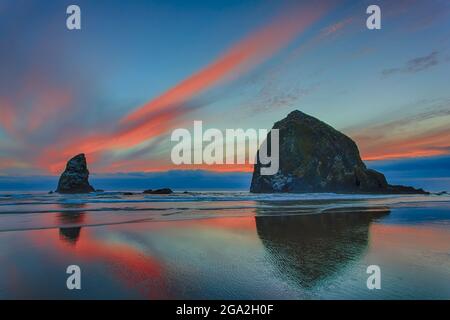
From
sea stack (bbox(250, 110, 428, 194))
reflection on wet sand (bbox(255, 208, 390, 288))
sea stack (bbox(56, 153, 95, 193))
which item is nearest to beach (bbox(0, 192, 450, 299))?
reflection on wet sand (bbox(255, 208, 390, 288))

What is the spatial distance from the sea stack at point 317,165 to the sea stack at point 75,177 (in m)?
45.1

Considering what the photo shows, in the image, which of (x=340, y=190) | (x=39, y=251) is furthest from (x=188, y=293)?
(x=340, y=190)

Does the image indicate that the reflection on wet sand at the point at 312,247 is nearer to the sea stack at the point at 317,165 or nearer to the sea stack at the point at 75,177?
the sea stack at the point at 317,165

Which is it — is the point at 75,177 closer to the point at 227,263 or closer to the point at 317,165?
the point at 317,165

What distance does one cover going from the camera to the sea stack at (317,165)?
240ft

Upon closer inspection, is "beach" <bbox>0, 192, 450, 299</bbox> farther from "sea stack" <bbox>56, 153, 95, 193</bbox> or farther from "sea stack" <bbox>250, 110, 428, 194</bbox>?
"sea stack" <bbox>250, 110, 428, 194</bbox>

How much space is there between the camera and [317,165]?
76.4 m

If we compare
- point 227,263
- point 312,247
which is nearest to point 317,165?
point 312,247

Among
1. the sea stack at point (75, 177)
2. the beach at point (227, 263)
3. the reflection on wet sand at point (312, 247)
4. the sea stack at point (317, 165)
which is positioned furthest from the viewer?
the sea stack at point (317, 165)

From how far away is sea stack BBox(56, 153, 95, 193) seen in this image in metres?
67.4

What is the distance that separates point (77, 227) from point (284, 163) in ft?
234

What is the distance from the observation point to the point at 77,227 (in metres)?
12.1

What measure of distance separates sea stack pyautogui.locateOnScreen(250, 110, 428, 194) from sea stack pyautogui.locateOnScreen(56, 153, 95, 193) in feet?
148

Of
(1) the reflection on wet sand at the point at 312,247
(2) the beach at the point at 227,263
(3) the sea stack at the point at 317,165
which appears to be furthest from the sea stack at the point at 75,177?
(1) the reflection on wet sand at the point at 312,247
